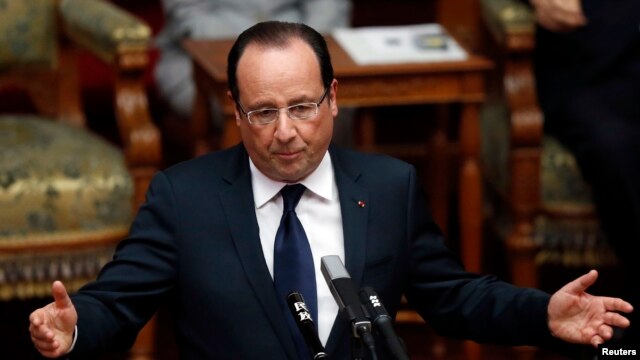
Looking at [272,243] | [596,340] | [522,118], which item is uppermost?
[272,243]

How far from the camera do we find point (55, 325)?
2.02 meters

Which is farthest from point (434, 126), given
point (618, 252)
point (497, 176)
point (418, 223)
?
point (418, 223)

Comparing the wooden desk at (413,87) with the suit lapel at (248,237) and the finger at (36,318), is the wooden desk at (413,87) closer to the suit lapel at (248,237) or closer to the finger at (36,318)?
the suit lapel at (248,237)

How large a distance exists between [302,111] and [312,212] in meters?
0.21

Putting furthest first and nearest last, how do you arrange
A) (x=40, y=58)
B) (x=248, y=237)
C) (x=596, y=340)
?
(x=40, y=58)
(x=248, y=237)
(x=596, y=340)

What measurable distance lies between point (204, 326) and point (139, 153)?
1327 millimetres

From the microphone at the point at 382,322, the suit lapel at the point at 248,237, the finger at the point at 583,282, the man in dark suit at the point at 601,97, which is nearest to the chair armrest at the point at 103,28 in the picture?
the man in dark suit at the point at 601,97

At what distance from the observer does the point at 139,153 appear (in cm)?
356

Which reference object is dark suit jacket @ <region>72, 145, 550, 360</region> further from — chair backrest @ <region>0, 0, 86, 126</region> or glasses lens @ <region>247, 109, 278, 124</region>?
chair backrest @ <region>0, 0, 86, 126</region>

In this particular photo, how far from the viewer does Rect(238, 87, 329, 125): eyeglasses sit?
2.21 m

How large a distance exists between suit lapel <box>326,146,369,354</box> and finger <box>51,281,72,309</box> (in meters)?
0.47

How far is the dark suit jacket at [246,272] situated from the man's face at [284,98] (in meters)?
0.13

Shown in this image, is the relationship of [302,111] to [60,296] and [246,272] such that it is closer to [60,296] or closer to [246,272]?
[246,272]

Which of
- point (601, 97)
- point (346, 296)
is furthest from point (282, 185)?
point (601, 97)
